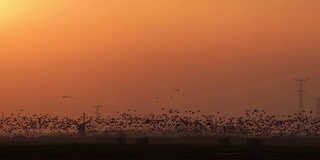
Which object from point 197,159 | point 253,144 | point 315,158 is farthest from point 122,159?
point 253,144

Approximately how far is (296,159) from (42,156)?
128 ft

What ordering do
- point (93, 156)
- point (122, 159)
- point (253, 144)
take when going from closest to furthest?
1. point (122, 159)
2. point (93, 156)
3. point (253, 144)

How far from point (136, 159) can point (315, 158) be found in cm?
2739

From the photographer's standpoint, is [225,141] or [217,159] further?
[225,141]

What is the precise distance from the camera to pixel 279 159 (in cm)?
11006

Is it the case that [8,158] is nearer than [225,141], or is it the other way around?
[8,158]

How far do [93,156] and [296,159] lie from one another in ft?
102

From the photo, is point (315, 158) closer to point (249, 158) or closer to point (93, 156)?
point (249, 158)

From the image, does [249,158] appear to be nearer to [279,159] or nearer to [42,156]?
[279,159]

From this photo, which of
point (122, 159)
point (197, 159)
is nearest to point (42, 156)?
point (122, 159)

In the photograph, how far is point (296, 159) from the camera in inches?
4355

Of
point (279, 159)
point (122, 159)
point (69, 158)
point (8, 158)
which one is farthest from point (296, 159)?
point (8, 158)

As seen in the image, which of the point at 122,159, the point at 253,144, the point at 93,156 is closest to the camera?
the point at 122,159

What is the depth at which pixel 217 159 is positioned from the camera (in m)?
109
